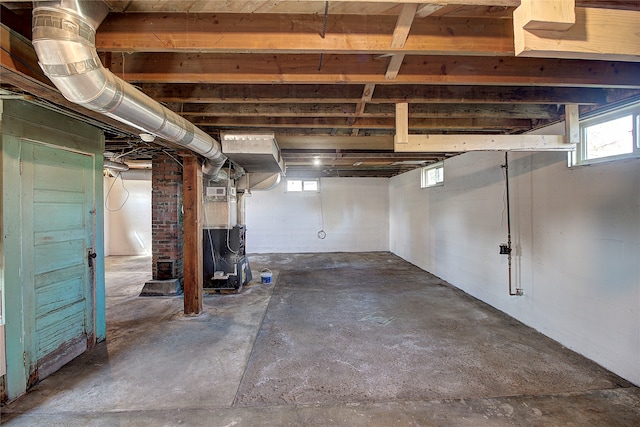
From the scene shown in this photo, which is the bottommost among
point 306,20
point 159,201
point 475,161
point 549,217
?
point 549,217

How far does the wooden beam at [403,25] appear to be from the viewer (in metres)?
1.35

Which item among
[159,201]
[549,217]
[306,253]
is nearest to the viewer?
[549,217]

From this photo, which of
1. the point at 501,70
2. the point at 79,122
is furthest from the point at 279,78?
the point at 79,122

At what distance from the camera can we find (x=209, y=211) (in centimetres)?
462

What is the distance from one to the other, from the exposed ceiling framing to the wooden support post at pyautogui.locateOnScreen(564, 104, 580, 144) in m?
0.09

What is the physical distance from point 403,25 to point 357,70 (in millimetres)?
517

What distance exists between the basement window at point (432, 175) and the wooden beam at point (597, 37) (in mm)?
4212

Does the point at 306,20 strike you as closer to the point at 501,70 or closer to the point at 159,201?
the point at 501,70

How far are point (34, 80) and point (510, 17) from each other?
2686 millimetres

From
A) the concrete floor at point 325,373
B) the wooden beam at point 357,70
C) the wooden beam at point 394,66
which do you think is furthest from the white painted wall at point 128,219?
the wooden beam at point 394,66

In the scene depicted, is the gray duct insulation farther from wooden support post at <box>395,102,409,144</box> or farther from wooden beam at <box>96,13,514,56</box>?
wooden support post at <box>395,102,409,144</box>

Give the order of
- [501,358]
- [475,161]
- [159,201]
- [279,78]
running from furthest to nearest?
[159,201], [475,161], [501,358], [279,78]

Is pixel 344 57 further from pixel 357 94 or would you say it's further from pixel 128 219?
pixel 128 219

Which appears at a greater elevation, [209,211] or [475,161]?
[475,161]
